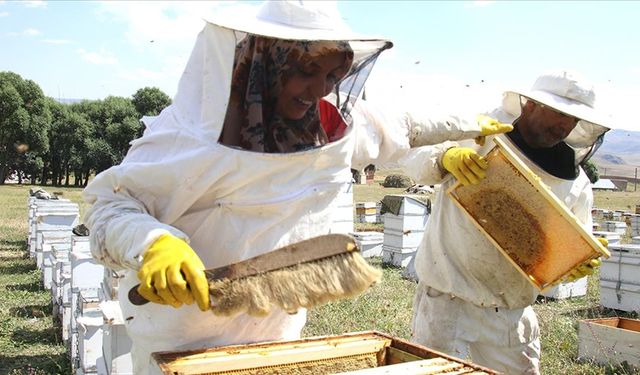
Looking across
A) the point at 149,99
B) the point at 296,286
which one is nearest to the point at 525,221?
the point at 296,286

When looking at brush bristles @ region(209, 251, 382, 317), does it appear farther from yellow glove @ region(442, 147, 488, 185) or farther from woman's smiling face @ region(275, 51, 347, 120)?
yellow glove @ region(442, 147, 488, 185)

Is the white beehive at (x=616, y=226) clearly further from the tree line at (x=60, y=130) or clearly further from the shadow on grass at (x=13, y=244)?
the tree line at (x=60, y=130)

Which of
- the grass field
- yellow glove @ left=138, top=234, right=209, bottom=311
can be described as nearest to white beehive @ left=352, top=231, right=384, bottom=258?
the grass field

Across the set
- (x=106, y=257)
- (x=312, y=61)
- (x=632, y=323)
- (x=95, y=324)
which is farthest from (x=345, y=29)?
(x=632, y=323)

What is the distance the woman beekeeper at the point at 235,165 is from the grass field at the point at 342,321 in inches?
123

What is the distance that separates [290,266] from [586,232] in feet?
5.47

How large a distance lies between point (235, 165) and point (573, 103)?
2.10 metres

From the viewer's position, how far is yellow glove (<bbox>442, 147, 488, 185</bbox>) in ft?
10.0

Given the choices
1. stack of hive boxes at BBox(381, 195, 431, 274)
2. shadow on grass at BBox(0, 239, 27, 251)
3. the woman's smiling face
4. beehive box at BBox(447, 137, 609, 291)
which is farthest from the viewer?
shadow on grass at BBox(0, 239, 27, 251)

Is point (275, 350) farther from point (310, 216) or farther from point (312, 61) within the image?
point (312, 61)

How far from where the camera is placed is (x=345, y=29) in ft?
6.40

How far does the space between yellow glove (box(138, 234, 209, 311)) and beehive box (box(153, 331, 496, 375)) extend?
0.20 metres

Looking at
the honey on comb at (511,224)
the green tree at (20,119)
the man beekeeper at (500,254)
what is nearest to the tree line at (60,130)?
the green tree at (20,119)

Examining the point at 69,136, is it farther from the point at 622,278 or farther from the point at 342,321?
the point at 622,278
